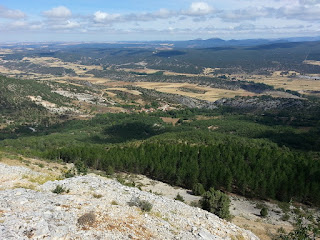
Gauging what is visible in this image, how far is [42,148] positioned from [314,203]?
61.4m

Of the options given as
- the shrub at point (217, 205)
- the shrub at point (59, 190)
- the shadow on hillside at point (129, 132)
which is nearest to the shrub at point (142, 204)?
the shrub at point (59, 190)

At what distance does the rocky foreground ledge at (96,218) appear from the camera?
15.3m

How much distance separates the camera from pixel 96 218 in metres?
17.0

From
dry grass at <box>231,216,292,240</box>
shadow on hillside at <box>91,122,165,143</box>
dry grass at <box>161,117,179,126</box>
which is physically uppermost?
dry grass at <box>231,216,292,240</box>

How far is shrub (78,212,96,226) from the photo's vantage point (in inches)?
639

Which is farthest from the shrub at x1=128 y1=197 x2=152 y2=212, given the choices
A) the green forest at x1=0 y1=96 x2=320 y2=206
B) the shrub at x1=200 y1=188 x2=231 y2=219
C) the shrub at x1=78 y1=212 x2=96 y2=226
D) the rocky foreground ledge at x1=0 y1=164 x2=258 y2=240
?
the green forest at x1=0 y1=96 x2=320 y2=206

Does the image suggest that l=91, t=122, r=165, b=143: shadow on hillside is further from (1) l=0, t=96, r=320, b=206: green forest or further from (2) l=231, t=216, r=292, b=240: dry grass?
(2) l=231, t=216, r=292, b=240: dry grass

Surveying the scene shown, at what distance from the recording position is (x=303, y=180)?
144ft

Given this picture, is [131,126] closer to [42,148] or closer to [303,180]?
[42,148]

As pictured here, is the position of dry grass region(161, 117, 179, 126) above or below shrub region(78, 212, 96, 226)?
below

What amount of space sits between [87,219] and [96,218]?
690mm

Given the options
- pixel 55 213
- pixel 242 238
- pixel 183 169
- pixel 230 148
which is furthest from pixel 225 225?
pixel 230 148

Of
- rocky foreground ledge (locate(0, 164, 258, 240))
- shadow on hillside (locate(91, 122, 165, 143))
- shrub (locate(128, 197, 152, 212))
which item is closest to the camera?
rocky foreground ledge (locate(0, 164, 258, 240))

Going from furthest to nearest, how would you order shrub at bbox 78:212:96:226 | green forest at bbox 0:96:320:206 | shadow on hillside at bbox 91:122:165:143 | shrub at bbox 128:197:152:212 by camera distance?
shadow on hillside at bbox 91:122:165:143
green forest at bbox 0:96:320:206
shrub at bbox 128:197:152:212
shrub at bbox 78:212:96:226
